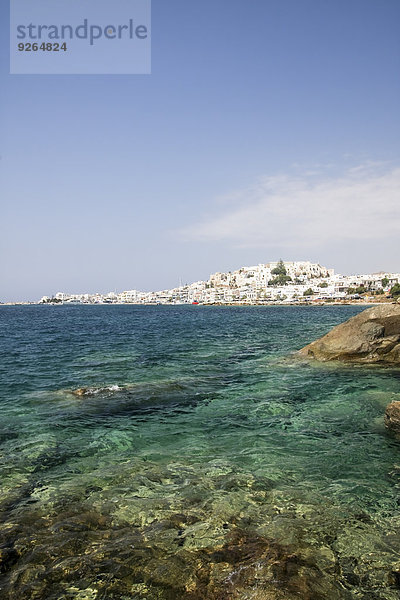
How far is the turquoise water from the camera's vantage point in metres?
4.46

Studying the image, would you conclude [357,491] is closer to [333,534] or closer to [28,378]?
[333,534]

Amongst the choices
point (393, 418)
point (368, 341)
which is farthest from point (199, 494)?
point (368, 341)

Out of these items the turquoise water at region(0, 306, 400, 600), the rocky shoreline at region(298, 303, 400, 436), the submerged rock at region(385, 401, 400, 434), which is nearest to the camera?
the turquoise water at region(0, 306, 400, 600)

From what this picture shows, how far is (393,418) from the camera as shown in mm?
9555

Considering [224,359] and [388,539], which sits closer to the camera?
[388,539]

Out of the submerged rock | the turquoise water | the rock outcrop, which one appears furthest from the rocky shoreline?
the submerged rock

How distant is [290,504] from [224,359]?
54.1ft

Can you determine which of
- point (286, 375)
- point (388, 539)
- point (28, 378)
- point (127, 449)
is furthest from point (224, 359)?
point (388, 539)

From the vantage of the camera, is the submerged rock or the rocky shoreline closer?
the submerged rock

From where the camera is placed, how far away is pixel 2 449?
883 centimetres

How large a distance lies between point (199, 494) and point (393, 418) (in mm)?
5752

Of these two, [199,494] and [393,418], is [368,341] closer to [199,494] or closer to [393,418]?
[393,418]

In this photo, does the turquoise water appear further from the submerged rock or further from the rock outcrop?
the rock outcrop

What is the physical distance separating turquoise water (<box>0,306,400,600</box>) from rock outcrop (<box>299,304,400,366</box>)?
519 centimetres
